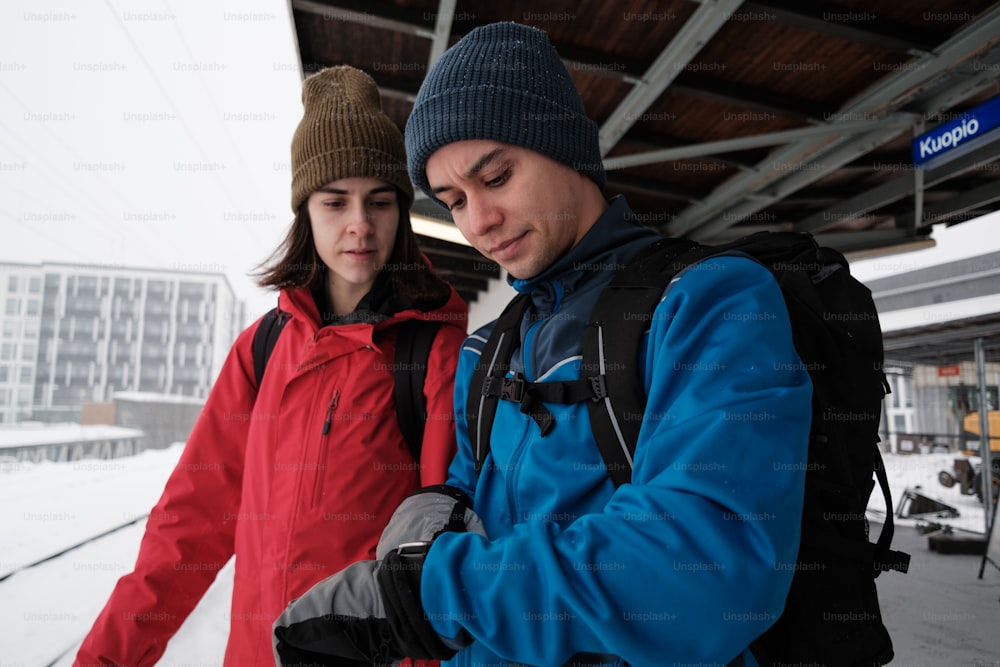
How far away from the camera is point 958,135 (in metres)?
3.38

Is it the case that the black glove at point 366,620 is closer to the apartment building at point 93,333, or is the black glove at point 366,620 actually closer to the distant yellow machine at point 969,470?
the apartment building at point 93,333

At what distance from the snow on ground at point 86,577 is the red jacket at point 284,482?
336 centimetres

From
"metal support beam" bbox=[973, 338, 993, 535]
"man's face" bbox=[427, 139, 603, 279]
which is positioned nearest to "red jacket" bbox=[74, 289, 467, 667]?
"man's face" bbox=[427, 139, 603, 279]

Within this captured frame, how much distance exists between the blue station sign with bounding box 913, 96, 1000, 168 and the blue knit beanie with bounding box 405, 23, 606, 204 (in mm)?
3331

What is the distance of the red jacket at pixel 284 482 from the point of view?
1.25m

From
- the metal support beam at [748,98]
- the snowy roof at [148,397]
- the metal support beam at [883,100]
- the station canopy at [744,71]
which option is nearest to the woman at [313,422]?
the station canopy at [744,71]

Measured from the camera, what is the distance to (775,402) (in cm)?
66

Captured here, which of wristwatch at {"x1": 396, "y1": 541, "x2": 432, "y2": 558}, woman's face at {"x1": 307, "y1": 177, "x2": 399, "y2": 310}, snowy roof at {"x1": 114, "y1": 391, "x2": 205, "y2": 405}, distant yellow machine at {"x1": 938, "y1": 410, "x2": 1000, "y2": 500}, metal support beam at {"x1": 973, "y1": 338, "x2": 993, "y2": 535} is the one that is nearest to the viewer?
wristwatch at {"x1": 396, "y1": 541, "x2": 432, "y2": 558}

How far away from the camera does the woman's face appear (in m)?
1.42

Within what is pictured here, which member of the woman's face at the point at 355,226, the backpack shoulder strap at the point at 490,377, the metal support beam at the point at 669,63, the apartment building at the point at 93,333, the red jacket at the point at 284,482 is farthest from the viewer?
the apartment building at the point at 93,333

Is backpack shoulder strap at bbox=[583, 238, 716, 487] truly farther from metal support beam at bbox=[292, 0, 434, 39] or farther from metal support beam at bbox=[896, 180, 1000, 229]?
metal support beam at bbox=[896, 180, 1000, 229]

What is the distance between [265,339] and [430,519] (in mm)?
903

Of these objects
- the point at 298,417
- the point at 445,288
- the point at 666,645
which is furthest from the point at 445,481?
the point at 666,645

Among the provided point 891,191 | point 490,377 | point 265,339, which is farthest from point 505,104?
point 891,191
